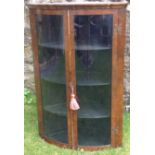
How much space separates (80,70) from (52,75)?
233mm

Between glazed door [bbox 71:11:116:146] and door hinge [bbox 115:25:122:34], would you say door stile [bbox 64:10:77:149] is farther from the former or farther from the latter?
door hinge [bbox 115:25:122:34]

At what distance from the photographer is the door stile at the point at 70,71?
87.3 inches

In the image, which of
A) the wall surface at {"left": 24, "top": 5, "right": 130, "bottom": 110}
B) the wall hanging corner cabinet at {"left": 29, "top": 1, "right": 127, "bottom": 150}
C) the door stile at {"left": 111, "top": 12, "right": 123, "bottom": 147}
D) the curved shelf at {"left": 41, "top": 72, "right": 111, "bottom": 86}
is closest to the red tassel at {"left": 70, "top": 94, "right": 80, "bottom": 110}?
the wall hanging corner cabinet at {"left": 29, "top": 1, "right": 127, "bottom": 150}

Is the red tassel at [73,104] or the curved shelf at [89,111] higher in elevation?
the red tassel at [73,104]

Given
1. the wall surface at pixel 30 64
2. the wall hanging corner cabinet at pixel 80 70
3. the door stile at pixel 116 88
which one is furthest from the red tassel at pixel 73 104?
the wall surface at pixel 30 64

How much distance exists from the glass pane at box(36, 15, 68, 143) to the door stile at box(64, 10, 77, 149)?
0.04 m

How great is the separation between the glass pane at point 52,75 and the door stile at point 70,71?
0.04 m

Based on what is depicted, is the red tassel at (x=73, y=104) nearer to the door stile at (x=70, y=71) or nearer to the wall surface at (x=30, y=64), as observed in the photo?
the door stile at (x=70, y=71)

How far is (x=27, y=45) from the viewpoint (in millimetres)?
3287

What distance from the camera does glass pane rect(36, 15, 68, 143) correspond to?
2316 millimetres

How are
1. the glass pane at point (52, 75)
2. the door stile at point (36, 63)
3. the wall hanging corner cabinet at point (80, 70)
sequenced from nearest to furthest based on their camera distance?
the wall hanging corner cabinet at point (80, 70) → the glass pane at point (52, 75) → the door stile at point (36, 63)

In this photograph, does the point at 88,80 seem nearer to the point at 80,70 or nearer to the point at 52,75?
the point at 80,70
